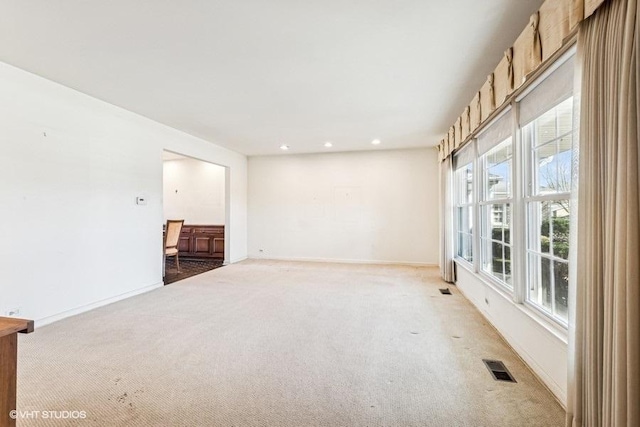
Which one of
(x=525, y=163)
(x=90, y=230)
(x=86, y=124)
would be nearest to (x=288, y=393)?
(x=525, y=163)

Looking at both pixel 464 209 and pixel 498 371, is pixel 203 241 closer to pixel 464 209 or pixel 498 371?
pixel 464 209

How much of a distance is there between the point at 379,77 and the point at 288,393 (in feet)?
→ 9.50

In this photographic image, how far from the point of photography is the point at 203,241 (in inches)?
288

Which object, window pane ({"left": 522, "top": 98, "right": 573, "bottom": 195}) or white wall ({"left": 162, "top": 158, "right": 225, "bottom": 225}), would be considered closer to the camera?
window pane ({"left": 522, "top": 98, "right": 573, "bottom": 195})

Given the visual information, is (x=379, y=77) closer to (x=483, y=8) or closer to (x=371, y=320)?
(x=483, y=8)

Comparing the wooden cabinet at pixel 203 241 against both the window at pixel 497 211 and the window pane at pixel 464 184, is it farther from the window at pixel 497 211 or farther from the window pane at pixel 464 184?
the window at pixel 497 211

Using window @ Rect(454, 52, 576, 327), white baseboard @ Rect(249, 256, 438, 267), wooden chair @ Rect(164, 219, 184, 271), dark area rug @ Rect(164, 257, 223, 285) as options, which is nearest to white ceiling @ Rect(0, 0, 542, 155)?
window @ Rect(454, 52, 576, 327)

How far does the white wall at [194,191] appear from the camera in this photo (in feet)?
25.3

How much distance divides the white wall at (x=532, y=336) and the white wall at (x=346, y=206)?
3095mm

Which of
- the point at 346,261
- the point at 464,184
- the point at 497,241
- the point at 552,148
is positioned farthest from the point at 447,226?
the point at 552,148

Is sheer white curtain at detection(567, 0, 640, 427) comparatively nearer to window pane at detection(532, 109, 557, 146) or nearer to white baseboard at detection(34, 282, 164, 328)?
window pane at detection(532, 109, 557, 146)

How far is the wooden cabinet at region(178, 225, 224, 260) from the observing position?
23.8 ft

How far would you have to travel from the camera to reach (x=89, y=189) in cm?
351

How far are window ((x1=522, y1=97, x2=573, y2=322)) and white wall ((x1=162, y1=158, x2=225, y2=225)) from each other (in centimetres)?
681
